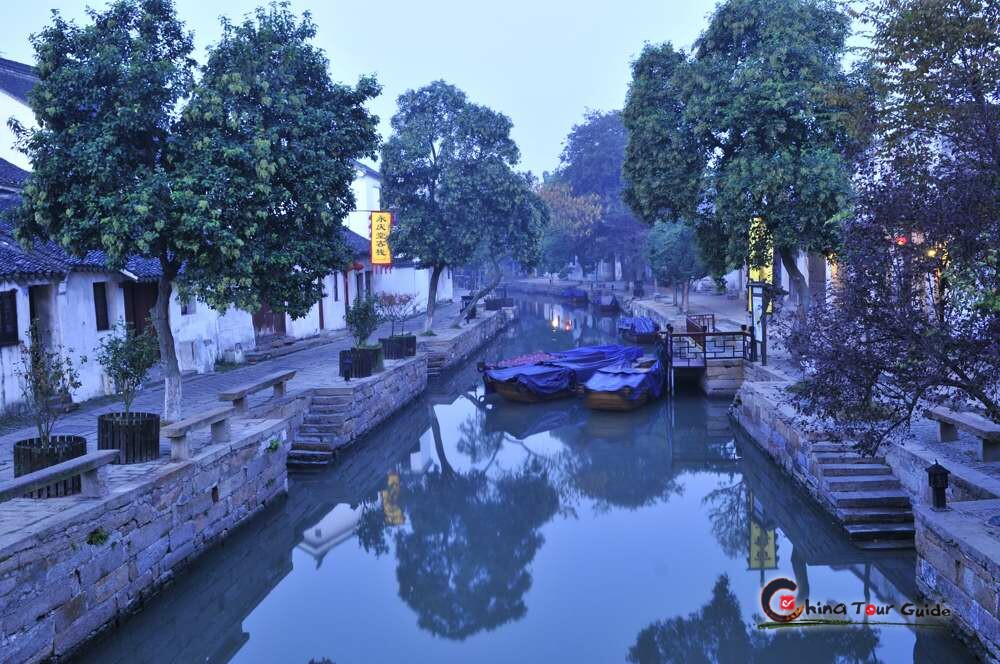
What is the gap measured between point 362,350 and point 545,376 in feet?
19.3

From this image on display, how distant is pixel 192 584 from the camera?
9727mm

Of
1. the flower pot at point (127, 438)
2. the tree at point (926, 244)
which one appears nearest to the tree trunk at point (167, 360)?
the flower pot at point (127, 438)

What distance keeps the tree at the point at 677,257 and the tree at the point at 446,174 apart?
11.7 meters

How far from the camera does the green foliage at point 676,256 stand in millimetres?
35344

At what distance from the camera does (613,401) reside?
20391mm

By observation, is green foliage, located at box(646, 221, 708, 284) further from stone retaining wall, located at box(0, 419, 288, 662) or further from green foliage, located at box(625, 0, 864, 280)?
stone retaining wall, located at box(0, 419, 288, 662)

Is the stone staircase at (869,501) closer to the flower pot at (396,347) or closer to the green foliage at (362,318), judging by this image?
the green foliage at (362,318)

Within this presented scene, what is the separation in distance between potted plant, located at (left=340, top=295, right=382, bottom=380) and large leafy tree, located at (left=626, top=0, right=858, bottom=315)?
326 inches

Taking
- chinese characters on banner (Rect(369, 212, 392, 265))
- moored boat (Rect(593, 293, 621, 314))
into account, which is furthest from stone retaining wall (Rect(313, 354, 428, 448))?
moored boat (Rect(593, 293, 621, 314))

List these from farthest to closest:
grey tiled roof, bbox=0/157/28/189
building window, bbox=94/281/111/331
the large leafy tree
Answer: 1. the large leafy tree
2. grey tiled roof, bbox=0/157/28/189
3. building window, bbox=94/281/111/331

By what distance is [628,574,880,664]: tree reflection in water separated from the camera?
27.2 ft

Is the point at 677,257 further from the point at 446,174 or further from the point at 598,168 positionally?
the point at 598,168

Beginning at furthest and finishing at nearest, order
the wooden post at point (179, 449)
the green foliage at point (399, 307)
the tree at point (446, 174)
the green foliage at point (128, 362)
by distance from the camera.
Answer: the green foliage at point (399, 307), the tree at point (446, 174), the green foliage at point (128, 362), the wooden post at point (179, 449)

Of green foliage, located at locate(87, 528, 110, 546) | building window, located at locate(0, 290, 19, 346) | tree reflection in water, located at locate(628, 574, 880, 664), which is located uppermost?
building window, located at locate(0, 290, 19, 346)
